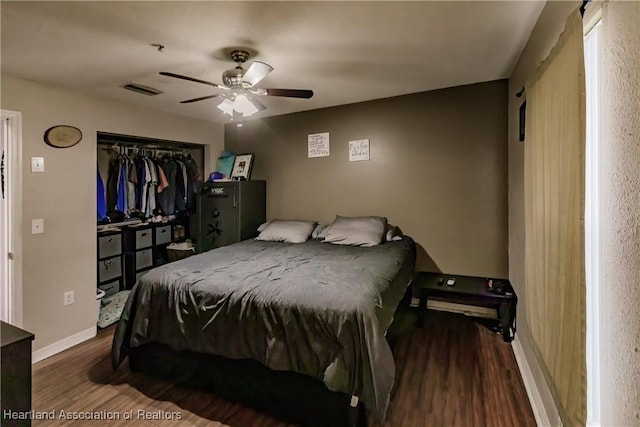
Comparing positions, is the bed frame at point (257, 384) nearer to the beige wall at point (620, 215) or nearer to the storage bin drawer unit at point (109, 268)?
the beige wall at point (620, 215)

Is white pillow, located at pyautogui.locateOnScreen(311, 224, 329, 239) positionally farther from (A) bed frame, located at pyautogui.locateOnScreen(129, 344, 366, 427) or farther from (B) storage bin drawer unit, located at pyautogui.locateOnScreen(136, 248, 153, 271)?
(B) storage bin drawer unit, located at pyautogui.locateOnScreen(136, 248, 153, 271)

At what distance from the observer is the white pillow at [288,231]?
3686 millimetres

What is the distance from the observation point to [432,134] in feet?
11.5

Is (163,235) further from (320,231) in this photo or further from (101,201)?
(320,231)

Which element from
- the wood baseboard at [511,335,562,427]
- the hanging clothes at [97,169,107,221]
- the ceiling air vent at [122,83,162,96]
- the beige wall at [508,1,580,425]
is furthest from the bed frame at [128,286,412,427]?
the ceiling air vent at [122,83,162,96]

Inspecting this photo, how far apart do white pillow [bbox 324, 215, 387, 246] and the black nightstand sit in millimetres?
621

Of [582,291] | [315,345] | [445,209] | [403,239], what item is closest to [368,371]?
[315,345]

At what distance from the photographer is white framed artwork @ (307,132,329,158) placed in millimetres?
4074

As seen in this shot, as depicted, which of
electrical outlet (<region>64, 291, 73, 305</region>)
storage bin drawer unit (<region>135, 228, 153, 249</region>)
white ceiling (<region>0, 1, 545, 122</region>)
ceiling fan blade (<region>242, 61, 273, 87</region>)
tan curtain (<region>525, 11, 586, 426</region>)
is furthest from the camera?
storage bin drawer unit (<region>135, 228, 153, 249</region>)

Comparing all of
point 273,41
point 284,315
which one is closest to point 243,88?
point 273,41

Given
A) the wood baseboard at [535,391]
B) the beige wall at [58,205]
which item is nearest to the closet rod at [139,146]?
the beige wall at [58,205]

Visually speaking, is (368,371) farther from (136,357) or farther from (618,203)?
(136,357)

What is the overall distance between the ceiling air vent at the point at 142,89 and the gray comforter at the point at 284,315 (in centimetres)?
173

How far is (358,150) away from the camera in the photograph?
3.89m
